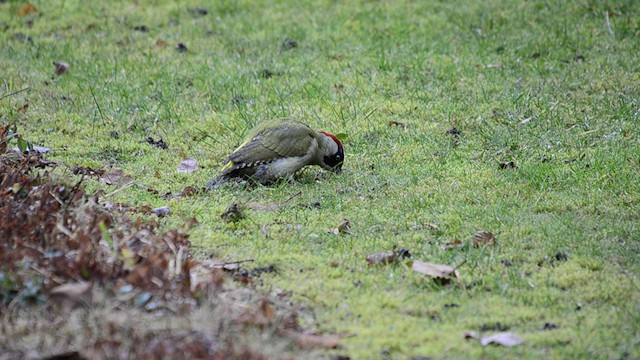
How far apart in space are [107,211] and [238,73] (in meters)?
4.77

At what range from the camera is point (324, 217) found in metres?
6.73

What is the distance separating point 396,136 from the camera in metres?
8.67

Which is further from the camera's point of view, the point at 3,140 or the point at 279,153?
the point at 279,153

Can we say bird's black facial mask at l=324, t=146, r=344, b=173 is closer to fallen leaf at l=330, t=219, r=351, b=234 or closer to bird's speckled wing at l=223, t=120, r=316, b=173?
bird's speckled wing at l=223, t=120, r=316, b=173

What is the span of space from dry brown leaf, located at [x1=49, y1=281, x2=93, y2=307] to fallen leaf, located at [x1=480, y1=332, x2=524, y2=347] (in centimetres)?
193

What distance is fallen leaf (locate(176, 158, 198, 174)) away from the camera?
799 centimetres

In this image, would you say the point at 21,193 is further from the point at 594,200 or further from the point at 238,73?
the point at 238,73

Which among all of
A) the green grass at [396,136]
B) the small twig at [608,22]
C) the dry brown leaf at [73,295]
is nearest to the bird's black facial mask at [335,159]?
the green grass at [396,136]

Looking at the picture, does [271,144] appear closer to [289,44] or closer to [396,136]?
[396,136]

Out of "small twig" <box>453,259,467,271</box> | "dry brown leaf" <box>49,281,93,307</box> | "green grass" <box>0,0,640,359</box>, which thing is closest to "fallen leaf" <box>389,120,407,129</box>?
"green grass" <box>0,0,640,359</box>

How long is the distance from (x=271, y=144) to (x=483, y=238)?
2264mm

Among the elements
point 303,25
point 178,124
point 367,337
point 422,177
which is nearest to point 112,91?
point 178,124

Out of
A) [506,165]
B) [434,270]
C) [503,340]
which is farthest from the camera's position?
[506,165]

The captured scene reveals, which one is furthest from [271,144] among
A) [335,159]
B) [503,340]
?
[503,340]
